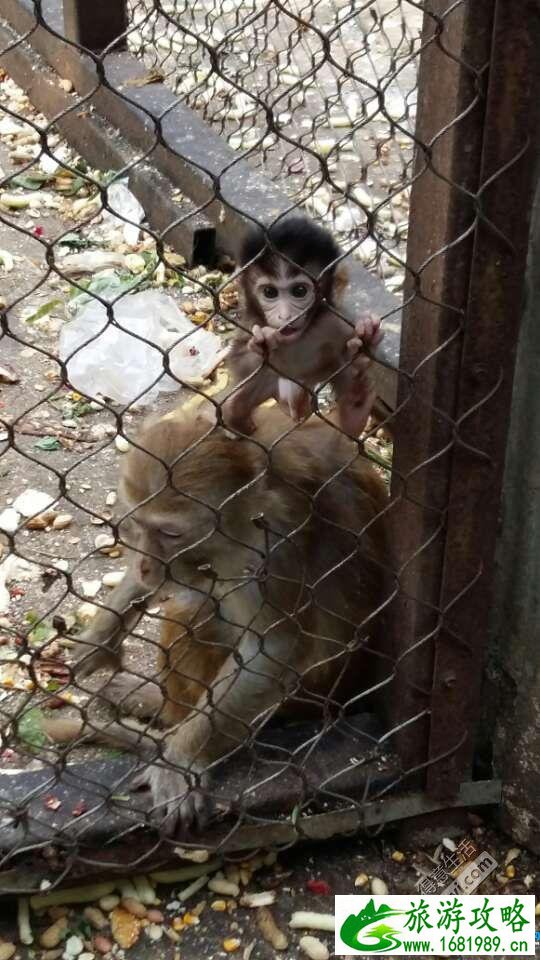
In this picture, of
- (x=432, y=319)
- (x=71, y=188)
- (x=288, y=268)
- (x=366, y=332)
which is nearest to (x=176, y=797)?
(x=366, y=332)

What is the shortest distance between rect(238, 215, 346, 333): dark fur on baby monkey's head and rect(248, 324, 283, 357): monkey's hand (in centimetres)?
12

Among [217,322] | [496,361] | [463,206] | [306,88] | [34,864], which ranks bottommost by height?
[34,864]

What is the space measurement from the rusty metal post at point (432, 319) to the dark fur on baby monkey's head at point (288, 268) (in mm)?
682

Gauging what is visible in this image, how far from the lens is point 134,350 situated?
17.0ft

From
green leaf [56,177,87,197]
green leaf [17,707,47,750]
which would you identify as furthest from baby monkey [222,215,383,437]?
green leaf [56,177,87,197]

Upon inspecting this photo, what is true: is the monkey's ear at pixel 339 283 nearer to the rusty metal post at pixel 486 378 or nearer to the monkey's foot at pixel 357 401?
the monkey's foot at pixel 357 401

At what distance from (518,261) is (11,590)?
90.1 inches

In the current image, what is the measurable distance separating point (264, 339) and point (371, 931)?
153 cm

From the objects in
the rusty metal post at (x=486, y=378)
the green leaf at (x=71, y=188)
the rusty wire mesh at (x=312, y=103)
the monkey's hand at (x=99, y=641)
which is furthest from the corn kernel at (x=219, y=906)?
the green leaf at (x=71, y=188)

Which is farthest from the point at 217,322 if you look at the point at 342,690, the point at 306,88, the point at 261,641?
the point at 261,641

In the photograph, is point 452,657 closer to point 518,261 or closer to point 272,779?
point 272,779

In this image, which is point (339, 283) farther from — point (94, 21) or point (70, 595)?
point (94, 21)

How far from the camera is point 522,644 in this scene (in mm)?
3268

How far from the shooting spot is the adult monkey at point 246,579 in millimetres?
3166
